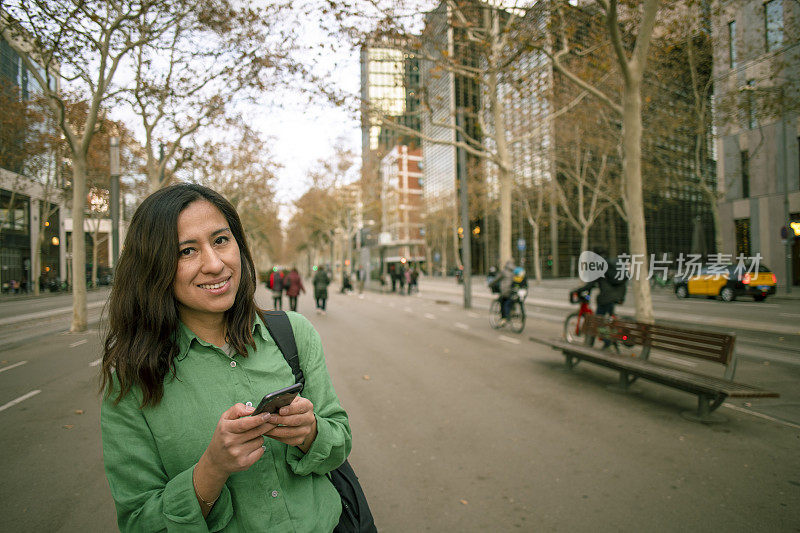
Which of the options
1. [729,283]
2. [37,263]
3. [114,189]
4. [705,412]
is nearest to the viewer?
[37,263]

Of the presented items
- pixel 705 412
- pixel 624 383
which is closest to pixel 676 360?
pixel 624 383

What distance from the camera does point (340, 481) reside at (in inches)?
61.2

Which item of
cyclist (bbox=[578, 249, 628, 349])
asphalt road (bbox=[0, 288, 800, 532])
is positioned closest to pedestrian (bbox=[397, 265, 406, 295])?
cyclist (bbox=[578, 249, 628, 349])

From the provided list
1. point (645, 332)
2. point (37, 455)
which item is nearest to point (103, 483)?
point (37, 455)

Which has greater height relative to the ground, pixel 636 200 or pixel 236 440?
pixel 636 200

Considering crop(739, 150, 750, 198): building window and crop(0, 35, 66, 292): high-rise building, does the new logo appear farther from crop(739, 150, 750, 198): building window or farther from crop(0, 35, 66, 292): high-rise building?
crop(0, 35, 66, 292): high-rise building

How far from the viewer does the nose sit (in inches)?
52.4

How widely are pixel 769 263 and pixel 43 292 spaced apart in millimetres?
11703

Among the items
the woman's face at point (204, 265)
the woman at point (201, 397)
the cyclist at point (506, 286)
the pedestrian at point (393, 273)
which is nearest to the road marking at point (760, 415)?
the woman at point (201, 397)

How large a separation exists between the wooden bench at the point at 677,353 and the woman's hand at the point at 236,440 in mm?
4572

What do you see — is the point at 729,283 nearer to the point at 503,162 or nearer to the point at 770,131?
the point at 770,131

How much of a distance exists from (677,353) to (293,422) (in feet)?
19.3

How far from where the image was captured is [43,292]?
482 cm

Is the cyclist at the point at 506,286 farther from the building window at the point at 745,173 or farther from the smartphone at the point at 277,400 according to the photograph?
the smartphone at the point at 277,400
